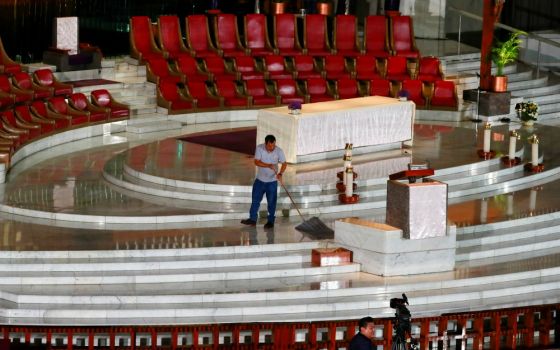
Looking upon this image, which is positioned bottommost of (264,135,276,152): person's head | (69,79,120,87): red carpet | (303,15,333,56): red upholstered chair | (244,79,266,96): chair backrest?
(244,79,266,96): chair backrest

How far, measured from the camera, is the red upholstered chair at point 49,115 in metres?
21.1

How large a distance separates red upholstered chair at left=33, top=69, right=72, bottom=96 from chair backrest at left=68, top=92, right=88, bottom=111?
0.40 ft

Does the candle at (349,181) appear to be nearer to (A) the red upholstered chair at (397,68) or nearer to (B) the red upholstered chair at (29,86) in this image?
(B) the red upholstered chair at (29,86)

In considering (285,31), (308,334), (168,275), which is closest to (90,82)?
(285,31)

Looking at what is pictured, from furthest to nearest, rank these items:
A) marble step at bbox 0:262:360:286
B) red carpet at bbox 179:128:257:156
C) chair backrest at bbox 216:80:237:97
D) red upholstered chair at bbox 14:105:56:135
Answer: chair backrest at bbox 216:80:237:97 → red carpet at bbox 179:128:257:156 → red upholstered chair at bbox 14:105:56:135 → marble step at bbox 0:262:360:286

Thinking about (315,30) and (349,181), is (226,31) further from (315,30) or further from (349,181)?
(349,181)

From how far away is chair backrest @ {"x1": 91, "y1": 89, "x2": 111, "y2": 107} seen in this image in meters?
22.4

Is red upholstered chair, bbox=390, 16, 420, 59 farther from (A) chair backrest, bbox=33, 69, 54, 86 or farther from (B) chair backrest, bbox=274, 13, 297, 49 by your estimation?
(A) chair backrest, bbox=33, 69, 54, 86

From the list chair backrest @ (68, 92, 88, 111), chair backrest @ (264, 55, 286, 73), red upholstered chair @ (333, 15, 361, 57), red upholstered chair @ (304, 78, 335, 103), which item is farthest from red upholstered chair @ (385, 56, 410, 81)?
chair backrest @ (68, 92, 88, 111)

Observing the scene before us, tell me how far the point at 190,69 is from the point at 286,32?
2.39 meters

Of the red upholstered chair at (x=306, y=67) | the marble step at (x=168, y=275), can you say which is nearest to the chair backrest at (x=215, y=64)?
the red upholstered chair at (x=306, y=67)

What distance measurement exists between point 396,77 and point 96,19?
17.7 feet

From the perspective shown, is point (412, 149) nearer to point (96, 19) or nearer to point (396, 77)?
point (396, 77)

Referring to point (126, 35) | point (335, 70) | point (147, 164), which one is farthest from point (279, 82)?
point (147, 164)
